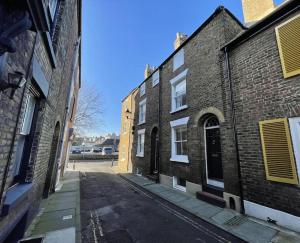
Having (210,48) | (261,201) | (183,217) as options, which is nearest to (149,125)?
(210,48)

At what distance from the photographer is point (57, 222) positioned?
4684 millimetres

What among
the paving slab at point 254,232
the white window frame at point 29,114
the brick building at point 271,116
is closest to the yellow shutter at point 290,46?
the brick building at point 271,116

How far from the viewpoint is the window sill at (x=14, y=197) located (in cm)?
248

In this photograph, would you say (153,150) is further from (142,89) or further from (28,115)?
(28,115)

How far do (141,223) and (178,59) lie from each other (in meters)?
9.01

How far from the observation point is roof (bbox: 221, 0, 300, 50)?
478 centimetres

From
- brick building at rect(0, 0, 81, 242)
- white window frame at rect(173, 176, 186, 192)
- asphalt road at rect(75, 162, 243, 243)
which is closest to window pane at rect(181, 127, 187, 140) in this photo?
white window frame at rect(173, 176, 186, 192)

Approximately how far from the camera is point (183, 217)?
534 centimetres

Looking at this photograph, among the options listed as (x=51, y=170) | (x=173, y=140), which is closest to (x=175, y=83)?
(x=173, y=140)

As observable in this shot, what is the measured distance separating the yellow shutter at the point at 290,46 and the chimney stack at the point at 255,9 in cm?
479

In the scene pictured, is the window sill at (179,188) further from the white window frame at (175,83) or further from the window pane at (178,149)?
the white window frame at (175,83)

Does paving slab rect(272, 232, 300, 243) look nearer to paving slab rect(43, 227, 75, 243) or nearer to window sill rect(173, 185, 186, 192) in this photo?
window sill rect(173, 185, 186, 192)

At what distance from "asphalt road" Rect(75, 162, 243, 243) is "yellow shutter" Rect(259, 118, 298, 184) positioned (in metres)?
2.26

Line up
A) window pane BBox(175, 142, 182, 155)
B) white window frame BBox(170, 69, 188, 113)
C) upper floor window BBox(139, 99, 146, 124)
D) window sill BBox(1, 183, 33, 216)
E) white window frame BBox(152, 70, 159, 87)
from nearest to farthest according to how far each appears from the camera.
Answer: window sill BBox(1, 183, 33, 216) < window pane BBox(175, 142, 182, 155) < white window frame BBox(170, 69, 188, 113) < white window frame BBox(152, 70, 159, 87) < upper floor window BBox(139, 99, 146, 124)
